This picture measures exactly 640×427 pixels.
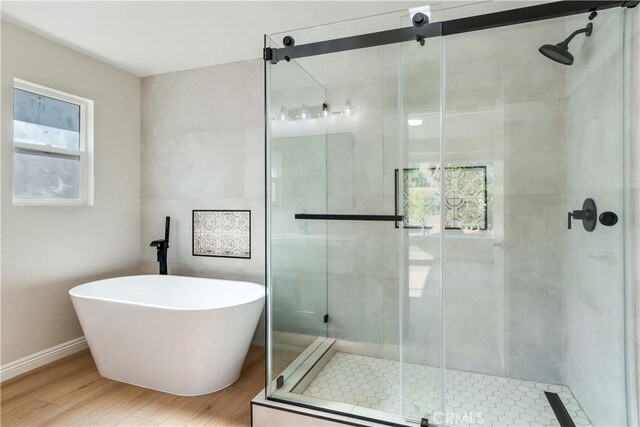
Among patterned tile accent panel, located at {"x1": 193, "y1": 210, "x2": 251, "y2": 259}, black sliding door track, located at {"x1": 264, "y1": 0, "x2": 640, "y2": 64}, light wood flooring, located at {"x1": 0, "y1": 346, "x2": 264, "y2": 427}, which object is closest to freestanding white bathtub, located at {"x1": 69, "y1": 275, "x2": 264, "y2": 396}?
light wood flooring, located at {"x1": 0, "y1": 346, "x2": 264, "y2": 427}

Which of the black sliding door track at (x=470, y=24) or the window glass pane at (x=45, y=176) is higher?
the black sliding door track at (x=470, y=24)

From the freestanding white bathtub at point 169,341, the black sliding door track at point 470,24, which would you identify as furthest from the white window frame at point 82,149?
the black sliding door track at point 470,24

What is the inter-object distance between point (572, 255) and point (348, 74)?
6.23 feet

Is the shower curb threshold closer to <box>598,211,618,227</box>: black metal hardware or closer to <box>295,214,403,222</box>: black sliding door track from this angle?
<box>295,214,403,222</box>: black sliding door track

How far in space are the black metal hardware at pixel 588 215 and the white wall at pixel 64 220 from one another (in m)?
3.58

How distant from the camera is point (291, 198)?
2314 millimetres

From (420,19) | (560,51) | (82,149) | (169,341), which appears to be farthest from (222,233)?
(560,51)

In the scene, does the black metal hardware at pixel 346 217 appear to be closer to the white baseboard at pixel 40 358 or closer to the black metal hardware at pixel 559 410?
the black metal hardware at pixel 559 410

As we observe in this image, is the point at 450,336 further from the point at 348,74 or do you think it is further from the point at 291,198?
the point at 348,74

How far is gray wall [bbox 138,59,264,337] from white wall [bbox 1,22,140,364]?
172 mm

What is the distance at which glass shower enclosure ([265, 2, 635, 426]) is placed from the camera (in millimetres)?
1716

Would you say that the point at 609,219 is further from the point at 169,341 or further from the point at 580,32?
the point at 169,341

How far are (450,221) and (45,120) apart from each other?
3.25 meters

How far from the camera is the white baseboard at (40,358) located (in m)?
2.41
